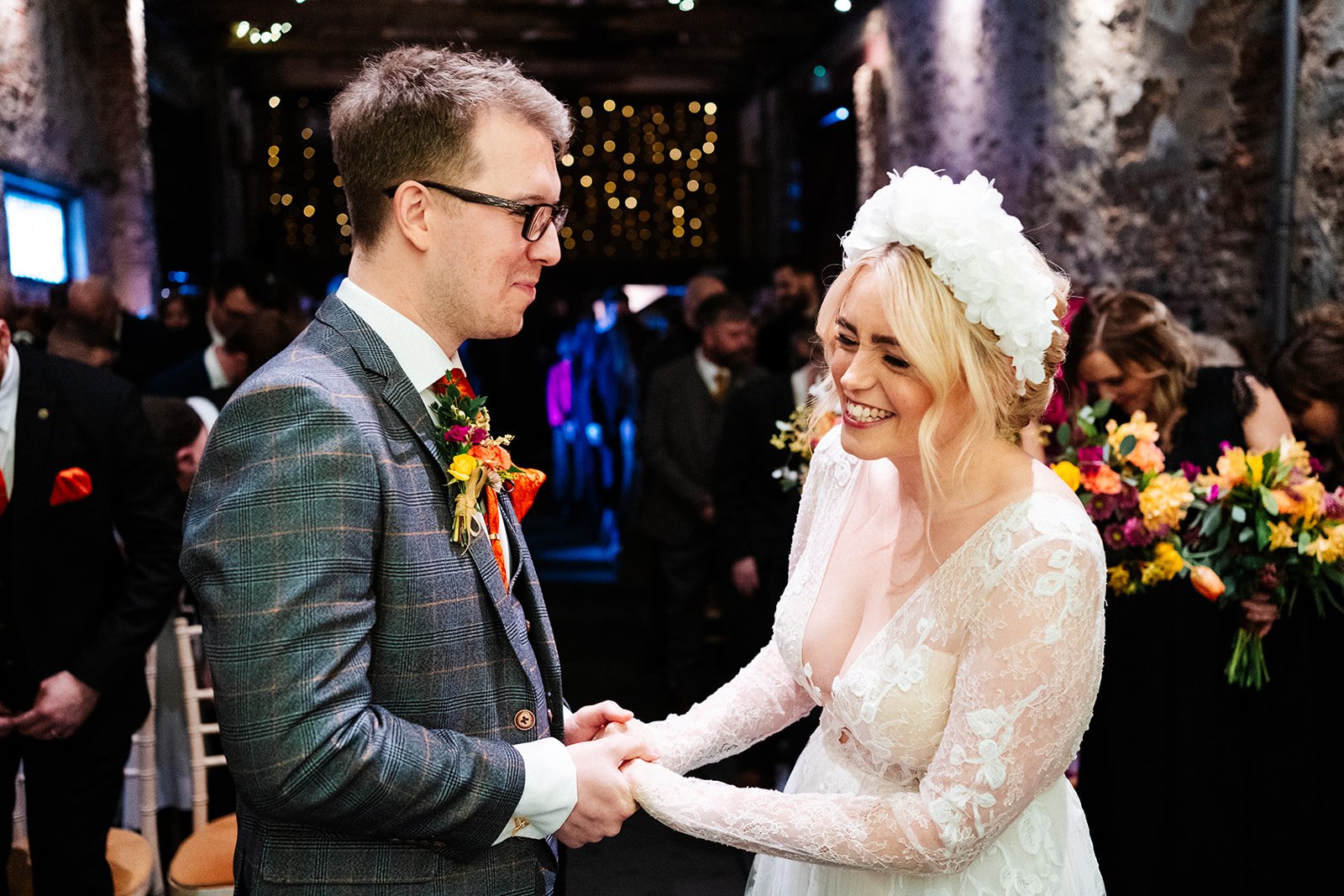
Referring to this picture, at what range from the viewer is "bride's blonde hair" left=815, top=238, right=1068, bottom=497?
166 centimetres

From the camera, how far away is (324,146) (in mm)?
11883

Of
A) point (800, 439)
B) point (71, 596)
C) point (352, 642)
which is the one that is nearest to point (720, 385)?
point (800, 439)

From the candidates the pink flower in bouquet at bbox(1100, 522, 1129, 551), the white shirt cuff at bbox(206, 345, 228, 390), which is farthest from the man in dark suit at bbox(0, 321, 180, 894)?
the pink flower in bouquet at bbox(1100, 522, 1129, 551)

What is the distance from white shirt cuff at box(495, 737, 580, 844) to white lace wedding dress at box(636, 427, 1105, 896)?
0.89 ft

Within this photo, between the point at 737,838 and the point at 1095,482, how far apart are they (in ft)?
5.45

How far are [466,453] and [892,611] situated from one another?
687 millimetres

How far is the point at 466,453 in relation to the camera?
1538 millimetres

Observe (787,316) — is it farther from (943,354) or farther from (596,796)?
(596,796)

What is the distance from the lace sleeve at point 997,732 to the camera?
159 centimetres

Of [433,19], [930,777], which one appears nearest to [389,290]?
[930,777]

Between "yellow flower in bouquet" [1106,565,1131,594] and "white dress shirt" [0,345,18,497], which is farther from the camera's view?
"yellow flower in bouquet" [1106,565,1131,594]

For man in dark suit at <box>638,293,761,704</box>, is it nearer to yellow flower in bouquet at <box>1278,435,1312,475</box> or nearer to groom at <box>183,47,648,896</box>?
yellow flower in bouquet at <box>1278,435,1312,475</box>

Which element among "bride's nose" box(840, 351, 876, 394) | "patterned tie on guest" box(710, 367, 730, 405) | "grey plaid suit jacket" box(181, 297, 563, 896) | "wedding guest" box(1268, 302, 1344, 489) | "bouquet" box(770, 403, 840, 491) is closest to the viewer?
"grey plaid suit jacket" box(181, 297, 563, 896)

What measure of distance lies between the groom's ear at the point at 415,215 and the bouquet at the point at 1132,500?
1.91 m
